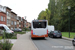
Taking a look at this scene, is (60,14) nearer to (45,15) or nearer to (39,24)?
(45,15)

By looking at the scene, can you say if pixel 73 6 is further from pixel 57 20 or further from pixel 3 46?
pixel 3 46

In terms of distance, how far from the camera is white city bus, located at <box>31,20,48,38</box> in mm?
17558

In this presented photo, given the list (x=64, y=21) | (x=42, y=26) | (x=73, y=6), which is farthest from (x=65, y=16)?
(x=42, y=26)

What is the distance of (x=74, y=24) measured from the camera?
151 feet

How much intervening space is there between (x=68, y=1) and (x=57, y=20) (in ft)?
42.8

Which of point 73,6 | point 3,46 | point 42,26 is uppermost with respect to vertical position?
point 73,6

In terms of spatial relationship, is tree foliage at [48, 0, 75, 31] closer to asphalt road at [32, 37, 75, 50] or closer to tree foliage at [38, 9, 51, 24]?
tree foliage at [38, 9, 51, 24]

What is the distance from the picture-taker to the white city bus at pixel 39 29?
1756cm

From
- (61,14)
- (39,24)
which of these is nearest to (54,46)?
(39,24)

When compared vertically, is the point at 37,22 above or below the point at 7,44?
above

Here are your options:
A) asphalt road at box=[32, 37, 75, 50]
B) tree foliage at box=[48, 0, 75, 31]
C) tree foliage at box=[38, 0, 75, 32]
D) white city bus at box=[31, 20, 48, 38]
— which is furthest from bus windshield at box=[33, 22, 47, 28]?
tree foliage at box=[48, 0, 75, 31]

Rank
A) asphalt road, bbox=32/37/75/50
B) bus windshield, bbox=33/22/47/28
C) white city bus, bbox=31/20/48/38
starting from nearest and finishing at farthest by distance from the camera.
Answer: asphalt road, bbox=32/37/75/50 < white city bus, bbox=31/20/48/38 < bus windshield, bbox=33/22/47/28

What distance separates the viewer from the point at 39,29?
17625 mm

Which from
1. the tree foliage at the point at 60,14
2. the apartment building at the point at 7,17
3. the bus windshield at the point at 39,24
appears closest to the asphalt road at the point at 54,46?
the bus windshield at the point at 39,24
